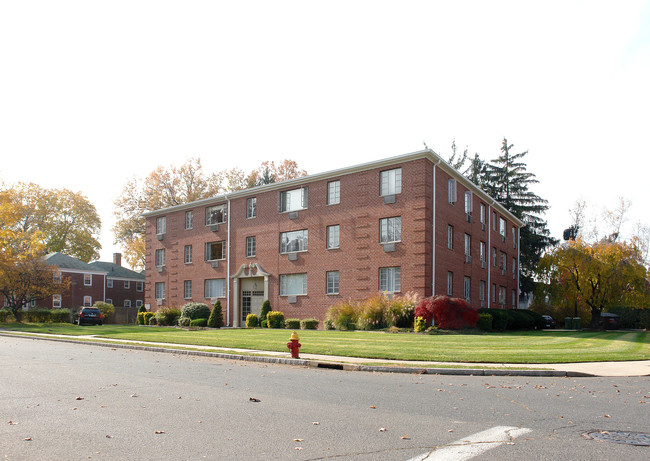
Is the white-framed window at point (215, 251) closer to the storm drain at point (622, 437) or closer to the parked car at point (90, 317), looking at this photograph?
the parked car at point (90, 317)

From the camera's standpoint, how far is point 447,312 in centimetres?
2628

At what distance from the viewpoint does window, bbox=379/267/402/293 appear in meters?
30.5

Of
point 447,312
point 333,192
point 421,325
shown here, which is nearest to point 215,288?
point 333,192

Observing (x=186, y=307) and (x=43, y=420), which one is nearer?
(x=43, y=420)

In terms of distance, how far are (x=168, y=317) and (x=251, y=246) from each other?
27.6 ft

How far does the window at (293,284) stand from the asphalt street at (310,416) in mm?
22258

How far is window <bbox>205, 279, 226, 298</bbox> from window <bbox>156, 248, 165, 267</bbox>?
5921 millimetres

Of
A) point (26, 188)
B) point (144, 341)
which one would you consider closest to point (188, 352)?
point (144, 341)

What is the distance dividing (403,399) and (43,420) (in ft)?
16.9

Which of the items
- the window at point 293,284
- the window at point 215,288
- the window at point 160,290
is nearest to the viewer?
the window at point 293,284

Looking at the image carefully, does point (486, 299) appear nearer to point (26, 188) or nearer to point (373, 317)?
point (373, 317)

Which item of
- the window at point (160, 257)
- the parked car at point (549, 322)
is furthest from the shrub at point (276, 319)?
the parked car at point (549, 322)

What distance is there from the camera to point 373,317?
2842cm

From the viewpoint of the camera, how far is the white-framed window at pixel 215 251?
40.5 meters
